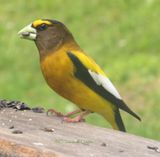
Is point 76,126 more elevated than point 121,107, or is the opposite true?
point 76,126

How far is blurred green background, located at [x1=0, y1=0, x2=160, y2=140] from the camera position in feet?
33.5

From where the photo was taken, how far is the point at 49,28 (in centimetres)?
540

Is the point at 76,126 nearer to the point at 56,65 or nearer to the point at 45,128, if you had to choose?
the point at 45,128

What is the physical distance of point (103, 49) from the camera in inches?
480

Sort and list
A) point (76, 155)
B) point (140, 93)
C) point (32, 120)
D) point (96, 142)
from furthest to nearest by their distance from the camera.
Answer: point (140, 93) → point (32, 120) → point (96, 142) → point (76, 155)

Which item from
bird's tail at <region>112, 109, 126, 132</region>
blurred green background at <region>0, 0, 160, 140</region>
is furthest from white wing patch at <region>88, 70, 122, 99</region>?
blurred green background at <region>0, 0, 160, 140</region>

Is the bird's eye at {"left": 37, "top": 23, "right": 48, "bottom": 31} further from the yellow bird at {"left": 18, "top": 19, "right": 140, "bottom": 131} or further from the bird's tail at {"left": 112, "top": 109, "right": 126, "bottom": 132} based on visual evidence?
the bird's tail at {"left": 112, "top": 109, "right": 126, "bottom": 132}

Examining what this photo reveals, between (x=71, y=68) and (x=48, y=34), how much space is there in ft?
0.97

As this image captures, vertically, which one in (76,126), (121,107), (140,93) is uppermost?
(76,126)

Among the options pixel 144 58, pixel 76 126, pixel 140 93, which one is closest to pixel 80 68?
pixel 76 126

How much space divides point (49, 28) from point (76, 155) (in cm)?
205

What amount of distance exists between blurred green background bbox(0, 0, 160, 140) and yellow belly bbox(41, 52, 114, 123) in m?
3.57

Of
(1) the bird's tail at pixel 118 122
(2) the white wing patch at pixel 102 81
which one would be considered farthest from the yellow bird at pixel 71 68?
(1) the bird's tail at pixel 118 122

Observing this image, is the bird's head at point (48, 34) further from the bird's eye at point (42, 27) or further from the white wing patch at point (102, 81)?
the white wing patch at point (102, 81)
